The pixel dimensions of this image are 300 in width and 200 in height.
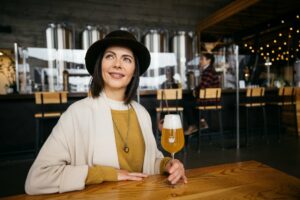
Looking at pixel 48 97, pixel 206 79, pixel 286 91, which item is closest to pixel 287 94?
pixel 286 91

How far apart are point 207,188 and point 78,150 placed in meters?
0.52

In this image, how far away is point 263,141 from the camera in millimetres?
4980

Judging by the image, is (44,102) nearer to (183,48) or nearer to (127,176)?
(127,176)

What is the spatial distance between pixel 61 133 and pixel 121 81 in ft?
1.18

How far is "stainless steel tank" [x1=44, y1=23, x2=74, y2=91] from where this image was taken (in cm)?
585

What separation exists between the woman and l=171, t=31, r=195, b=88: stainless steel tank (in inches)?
237

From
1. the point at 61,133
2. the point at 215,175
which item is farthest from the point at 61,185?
the point at 215,175

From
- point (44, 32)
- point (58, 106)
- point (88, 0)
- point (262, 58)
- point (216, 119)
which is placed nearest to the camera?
point (58, 106)

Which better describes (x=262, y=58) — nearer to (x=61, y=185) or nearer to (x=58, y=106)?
(x=58, y=106)

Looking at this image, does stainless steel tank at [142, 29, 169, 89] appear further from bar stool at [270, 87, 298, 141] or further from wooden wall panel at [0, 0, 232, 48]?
bar stool at [270, 87, 298, 141]

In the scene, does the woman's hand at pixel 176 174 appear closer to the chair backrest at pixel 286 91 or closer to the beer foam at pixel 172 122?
the beer foam at pixel 172 122

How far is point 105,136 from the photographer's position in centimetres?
103

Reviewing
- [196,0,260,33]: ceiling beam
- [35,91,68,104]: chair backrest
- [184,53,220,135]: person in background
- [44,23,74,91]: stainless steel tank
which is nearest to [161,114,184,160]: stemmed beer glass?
[35,91,68,104]: chair backrest

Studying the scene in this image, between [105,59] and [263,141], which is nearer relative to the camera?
[105,59]
